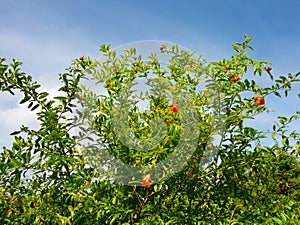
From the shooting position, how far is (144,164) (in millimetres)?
2658

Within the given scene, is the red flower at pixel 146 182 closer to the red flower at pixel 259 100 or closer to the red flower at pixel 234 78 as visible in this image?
the red flower at pixel 259 100

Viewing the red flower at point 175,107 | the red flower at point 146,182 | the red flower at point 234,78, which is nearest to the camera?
the red flower at point 146,182

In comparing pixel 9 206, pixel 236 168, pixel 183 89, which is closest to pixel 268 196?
pixel 236 168

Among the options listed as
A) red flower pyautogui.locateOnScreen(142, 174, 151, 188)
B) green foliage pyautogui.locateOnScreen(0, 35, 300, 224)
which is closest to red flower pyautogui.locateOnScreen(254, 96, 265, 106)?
green foliage pyautogui.locateOnScreen(0, 35, 300, 224)

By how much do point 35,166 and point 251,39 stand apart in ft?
6.87

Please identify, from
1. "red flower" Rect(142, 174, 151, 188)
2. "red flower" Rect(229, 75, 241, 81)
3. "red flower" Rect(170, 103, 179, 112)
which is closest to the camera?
"red flower" Rect(142, 174, 151, 188)

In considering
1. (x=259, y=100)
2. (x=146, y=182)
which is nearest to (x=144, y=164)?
(x=146, y=182)

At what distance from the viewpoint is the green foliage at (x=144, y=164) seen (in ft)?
8.73

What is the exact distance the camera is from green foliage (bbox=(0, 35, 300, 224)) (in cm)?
266

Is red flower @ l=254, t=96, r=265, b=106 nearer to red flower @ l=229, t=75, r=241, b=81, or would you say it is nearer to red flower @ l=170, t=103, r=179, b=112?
red flower @ l=229, t=75, r=241, b=81

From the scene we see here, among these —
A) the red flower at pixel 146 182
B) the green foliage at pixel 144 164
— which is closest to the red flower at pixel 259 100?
the green foliage at pixel 144 164

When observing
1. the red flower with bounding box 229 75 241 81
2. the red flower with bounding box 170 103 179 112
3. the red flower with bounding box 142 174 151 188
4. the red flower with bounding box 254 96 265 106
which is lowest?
the red flower with bounding box 142 174 151 188

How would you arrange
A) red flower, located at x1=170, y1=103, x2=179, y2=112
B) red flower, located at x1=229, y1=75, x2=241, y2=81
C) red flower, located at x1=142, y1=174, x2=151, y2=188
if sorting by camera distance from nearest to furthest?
red flower, located at x1=142, y1=174, x2=151, y2=188 → red flower, located at x1=170, y1=103, x2=179, y2=112 → red flower, located at x1=229, y1=75, x2=241, y2=81

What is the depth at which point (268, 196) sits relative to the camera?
3.27 metres
